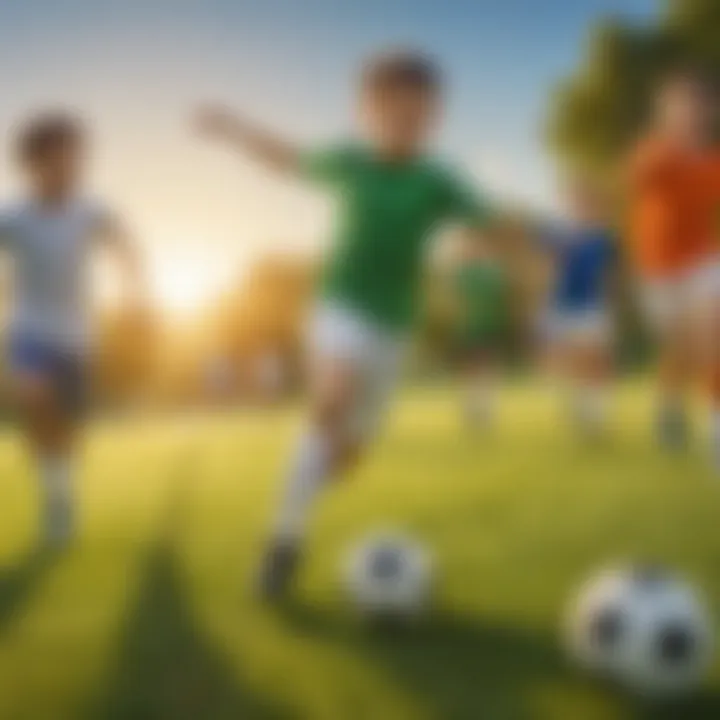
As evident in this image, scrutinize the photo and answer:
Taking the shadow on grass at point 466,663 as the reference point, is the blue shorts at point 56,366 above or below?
above

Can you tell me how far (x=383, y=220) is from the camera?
1.48 meters

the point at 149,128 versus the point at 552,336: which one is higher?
the point at 149,128

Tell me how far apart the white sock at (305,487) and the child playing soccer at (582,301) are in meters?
0.30

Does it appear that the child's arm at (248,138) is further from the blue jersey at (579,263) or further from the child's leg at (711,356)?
the child's leg at (711,356)

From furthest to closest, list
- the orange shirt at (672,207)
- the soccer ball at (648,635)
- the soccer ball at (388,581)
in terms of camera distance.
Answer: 1. the orange shirt at (672,207)
2. the soccer ball at (388,581)
3. the soccer ball at (648,635)

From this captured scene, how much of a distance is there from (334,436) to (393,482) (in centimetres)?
9

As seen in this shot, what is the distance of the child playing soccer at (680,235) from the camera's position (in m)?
1.51

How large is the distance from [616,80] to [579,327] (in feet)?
0.96

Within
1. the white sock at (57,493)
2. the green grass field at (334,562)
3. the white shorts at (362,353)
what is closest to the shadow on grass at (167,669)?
the green grass field at (334,562)

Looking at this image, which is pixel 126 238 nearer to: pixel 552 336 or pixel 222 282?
pixel 222 282

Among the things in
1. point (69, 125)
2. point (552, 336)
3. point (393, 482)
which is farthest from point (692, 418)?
point (69, 125)

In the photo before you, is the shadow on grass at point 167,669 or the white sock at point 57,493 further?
the white sock at point 57,493

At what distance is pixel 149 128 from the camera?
1481mm

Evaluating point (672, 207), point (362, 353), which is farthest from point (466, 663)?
point (672, 207)
